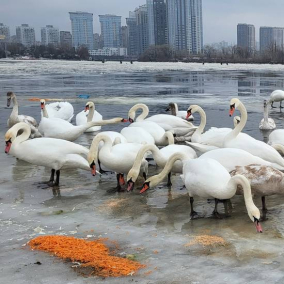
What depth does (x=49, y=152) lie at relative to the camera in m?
8.10

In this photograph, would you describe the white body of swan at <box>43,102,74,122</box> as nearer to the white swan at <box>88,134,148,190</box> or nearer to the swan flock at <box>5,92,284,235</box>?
the swan flock at <box>5,92,284,235</box>

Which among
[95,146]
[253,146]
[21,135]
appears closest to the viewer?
[95,146]

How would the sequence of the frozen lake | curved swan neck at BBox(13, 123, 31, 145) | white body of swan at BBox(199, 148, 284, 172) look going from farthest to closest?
curved swan neck at BBox(13, 123, 31, 145) < white body of swan at BBox(199, 148, 284, 172) < the frozen lake

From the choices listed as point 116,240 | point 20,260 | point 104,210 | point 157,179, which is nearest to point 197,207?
point 157,179

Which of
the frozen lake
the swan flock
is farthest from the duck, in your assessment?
Answer: the frozen lake

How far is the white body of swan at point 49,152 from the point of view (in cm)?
811

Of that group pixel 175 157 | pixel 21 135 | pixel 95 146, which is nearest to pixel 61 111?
pixel 21 135

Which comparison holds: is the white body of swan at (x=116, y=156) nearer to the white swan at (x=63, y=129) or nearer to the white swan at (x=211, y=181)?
the white swan at (x=211, y=181)

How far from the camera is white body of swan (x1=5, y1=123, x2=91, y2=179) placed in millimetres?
8109

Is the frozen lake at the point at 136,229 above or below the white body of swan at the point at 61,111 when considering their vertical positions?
below

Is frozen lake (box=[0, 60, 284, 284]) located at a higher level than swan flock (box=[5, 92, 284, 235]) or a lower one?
lower

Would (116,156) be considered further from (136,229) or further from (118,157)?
(136,229)

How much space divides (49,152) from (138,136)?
2082mm

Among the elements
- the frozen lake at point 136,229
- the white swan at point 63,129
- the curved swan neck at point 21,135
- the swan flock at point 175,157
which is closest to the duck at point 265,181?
the swan flock at point 175,157
